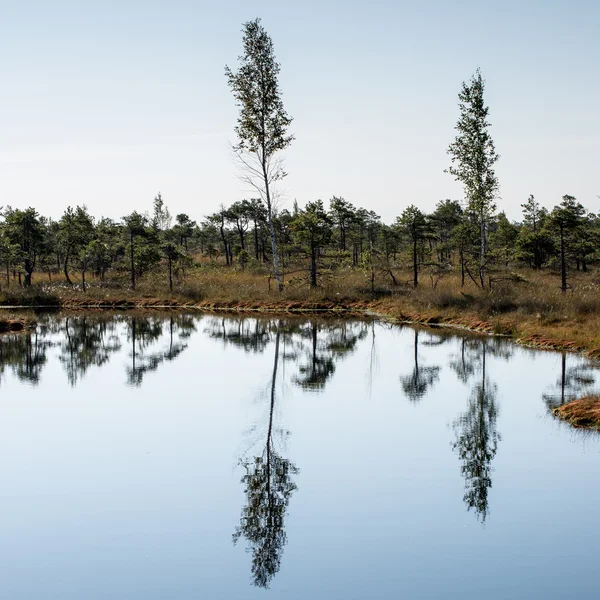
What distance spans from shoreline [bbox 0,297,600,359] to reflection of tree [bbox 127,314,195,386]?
467 centimetres

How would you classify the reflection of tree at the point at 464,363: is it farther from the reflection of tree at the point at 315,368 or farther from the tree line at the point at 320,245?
the tree line at the point at 320,245

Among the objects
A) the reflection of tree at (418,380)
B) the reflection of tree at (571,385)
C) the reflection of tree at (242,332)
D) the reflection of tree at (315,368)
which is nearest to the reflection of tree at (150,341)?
the reflection of tree at (242,332)

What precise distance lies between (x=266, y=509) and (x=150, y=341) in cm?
2096

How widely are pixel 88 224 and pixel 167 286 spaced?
1979cm

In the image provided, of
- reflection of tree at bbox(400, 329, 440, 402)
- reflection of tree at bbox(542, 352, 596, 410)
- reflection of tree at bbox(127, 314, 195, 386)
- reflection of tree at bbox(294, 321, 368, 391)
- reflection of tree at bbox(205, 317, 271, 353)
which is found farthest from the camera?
reflection of tree at bbox(205, 317, 271, 353)

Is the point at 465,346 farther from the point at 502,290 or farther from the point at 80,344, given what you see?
the point at 80,344

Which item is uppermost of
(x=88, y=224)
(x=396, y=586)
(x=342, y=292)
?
(x=88, y=224)

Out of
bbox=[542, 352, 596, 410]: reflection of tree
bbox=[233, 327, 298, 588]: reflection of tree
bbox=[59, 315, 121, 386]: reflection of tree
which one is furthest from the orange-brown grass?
bbox=[59, 315, 121, 386]: reflection of tree

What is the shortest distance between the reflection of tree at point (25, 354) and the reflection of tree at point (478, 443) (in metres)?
13.3

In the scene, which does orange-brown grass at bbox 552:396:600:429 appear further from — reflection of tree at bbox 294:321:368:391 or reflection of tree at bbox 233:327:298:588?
reflection of tree at bbox 294:321:368:391

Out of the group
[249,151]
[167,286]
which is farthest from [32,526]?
[167,286]

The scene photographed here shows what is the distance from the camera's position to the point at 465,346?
25.0 meters

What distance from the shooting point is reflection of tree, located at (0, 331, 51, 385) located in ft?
73.8

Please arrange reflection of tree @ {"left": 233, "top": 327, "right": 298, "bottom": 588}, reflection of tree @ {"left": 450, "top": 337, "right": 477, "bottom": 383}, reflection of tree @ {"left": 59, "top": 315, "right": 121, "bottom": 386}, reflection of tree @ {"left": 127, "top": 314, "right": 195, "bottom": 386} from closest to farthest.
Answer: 1. reflection of tree @ {"left": 233, "top": 327, "right": 298, "bottom": 588}
2. reflection of tree @ {"left": 450, "top": 337, "right": 477, "bottom": 383}
3. reflection of tree @ {"left": 127, "top": 314, "right": 195, "bottom": 386}
4. reflection of tree @ {"left": 59, "top": 315, "right": 121, "bottom": 386}
